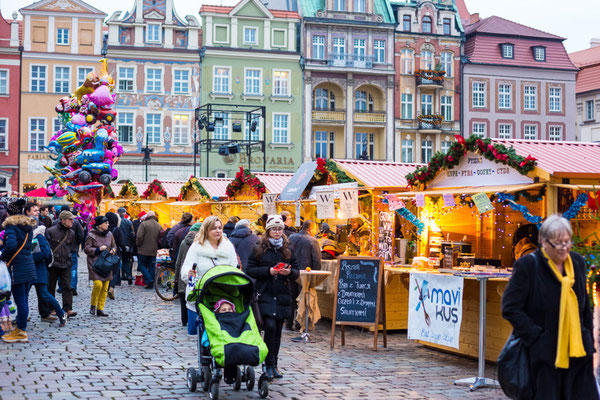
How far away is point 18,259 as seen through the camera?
9.51m

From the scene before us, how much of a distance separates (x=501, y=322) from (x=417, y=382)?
1405 mm

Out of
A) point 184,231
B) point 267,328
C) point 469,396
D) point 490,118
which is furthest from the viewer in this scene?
point 490,118

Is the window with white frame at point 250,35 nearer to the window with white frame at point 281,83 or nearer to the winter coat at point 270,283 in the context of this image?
the window with white frame at point 281,83

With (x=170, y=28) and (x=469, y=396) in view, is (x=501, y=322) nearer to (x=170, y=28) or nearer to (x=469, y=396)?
(x=469, y=396)

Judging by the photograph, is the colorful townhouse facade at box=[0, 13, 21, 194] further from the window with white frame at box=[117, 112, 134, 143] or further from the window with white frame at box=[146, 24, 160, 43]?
the window with white frame at box=[146, 24, 160, 43]

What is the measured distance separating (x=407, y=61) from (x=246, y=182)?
26652 millimetres

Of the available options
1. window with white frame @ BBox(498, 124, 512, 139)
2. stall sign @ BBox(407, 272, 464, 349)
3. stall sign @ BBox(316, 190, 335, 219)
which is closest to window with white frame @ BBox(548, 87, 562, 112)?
window with white frame @ BBox(498, 124, 512, 139)

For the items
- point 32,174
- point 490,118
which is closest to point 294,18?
point 490,118

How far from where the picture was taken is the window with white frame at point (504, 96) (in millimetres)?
44812

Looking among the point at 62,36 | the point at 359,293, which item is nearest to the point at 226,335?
the point at 359,293

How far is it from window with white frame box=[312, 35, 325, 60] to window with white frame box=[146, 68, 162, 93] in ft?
26.5

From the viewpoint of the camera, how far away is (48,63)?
40250 mm

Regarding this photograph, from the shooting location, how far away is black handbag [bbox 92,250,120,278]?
11594 millimetres

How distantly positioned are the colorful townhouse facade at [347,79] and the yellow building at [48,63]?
11007 millimetres
